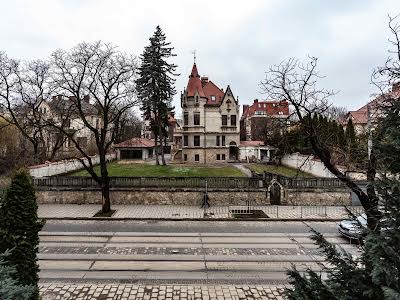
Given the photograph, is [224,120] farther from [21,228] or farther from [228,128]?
[21,228]

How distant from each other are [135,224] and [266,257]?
9.31 metres

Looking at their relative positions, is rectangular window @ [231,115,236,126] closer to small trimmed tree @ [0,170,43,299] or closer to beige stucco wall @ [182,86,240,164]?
beige stucco wall @ [182,86,240,164]

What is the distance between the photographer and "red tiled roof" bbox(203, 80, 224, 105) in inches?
2242

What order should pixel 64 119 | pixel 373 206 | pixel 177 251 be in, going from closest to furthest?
pixel 373 206
pixel 177 251
pixel 64 119

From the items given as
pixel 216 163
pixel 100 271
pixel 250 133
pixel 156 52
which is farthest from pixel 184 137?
pixel 100 271

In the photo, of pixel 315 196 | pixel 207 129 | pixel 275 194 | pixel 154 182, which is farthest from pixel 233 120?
pixel 154 182

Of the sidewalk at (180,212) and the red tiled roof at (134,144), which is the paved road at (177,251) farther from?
the red tiled roof at (134,144)

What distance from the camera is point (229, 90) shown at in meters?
56.6

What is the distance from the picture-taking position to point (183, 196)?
26.7 meters

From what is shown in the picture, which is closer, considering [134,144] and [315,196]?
[315,196]

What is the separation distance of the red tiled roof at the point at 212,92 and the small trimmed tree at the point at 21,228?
48384mm

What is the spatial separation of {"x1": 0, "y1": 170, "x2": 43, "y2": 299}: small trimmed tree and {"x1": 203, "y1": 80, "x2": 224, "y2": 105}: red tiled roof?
159 ft

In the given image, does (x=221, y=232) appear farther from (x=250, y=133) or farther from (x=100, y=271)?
(x=250, y=133)

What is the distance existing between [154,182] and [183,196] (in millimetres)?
2526
